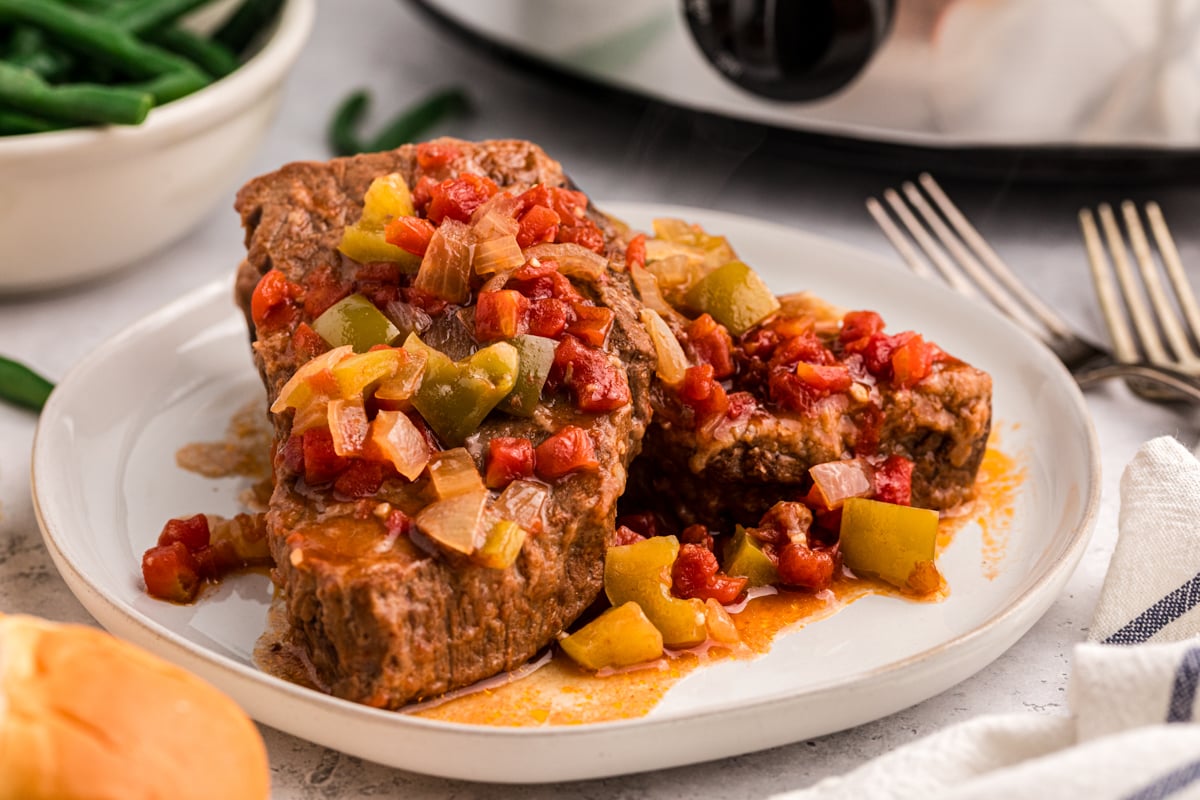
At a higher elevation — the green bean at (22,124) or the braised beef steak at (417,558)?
the braised beef steak at (417,558)

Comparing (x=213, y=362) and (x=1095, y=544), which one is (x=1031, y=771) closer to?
(x=1095, y=544)

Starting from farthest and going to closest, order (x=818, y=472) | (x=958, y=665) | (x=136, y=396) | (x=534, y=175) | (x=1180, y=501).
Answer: (x=136, y=396) → (x=534, y=175) → (x=818, y=472) → (x=1180, y=501) → (x=958, y=665)

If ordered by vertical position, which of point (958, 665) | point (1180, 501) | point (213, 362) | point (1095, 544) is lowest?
point (213, 362)

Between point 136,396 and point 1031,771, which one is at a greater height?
point 1031,771

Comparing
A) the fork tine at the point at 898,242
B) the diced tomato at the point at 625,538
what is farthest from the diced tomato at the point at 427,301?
the fork tine at the point at 898,242

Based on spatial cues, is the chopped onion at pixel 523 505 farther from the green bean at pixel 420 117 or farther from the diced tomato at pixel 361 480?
the green bean at pixel 420 117

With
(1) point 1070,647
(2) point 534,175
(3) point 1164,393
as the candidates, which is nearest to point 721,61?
(2) point 534,175

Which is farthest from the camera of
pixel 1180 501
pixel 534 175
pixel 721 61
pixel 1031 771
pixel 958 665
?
pixel 721 61
